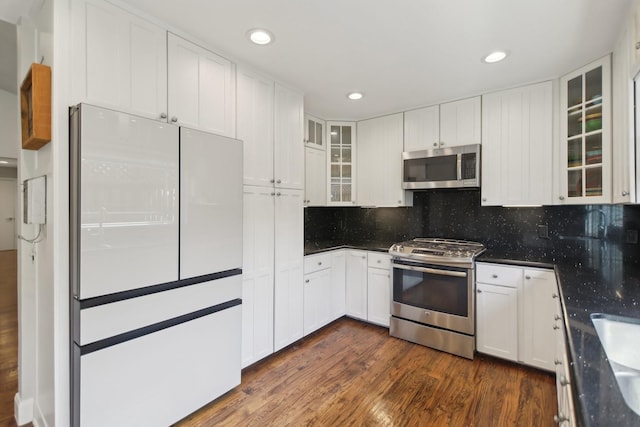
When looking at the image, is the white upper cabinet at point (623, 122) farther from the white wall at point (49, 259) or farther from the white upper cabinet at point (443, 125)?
the white wall at point (49, 259)

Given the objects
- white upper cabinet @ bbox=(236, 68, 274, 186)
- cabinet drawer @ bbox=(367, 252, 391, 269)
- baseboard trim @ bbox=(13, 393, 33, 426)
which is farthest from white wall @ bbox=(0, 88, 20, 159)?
cabinet drawer @ bbox=(367, 252, 391, 269)

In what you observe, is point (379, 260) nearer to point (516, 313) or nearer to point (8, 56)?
point (516, 313)

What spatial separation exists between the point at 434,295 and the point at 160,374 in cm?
225

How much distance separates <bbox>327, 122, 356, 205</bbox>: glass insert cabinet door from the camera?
12.0 feet

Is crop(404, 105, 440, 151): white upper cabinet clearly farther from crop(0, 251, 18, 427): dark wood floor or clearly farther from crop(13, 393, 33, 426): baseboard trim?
crop(0, 251, 18, 427): dark wood floor

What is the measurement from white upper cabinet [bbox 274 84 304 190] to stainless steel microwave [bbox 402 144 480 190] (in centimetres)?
121

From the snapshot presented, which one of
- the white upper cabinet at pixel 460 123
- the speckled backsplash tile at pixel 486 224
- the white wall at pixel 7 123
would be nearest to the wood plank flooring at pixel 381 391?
the speckled backsplash tile at pixel 486 224

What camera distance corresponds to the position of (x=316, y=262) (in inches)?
120

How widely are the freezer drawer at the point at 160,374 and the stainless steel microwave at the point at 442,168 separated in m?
2.17

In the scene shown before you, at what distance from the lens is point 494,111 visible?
2748 millimetres

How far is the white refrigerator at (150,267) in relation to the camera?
140 centimetres

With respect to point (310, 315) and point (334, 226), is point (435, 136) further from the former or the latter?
point (310, 315)

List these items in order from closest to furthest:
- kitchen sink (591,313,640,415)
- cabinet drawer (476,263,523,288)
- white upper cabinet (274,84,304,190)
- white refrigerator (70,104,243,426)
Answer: kitchen sink (591,313,640,415) → white refrigerator (70,104,243,426) → cabinet drawer (476,263,523,288) → white upper cabinet (274,84,304,190)

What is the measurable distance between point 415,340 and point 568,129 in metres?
2.23
